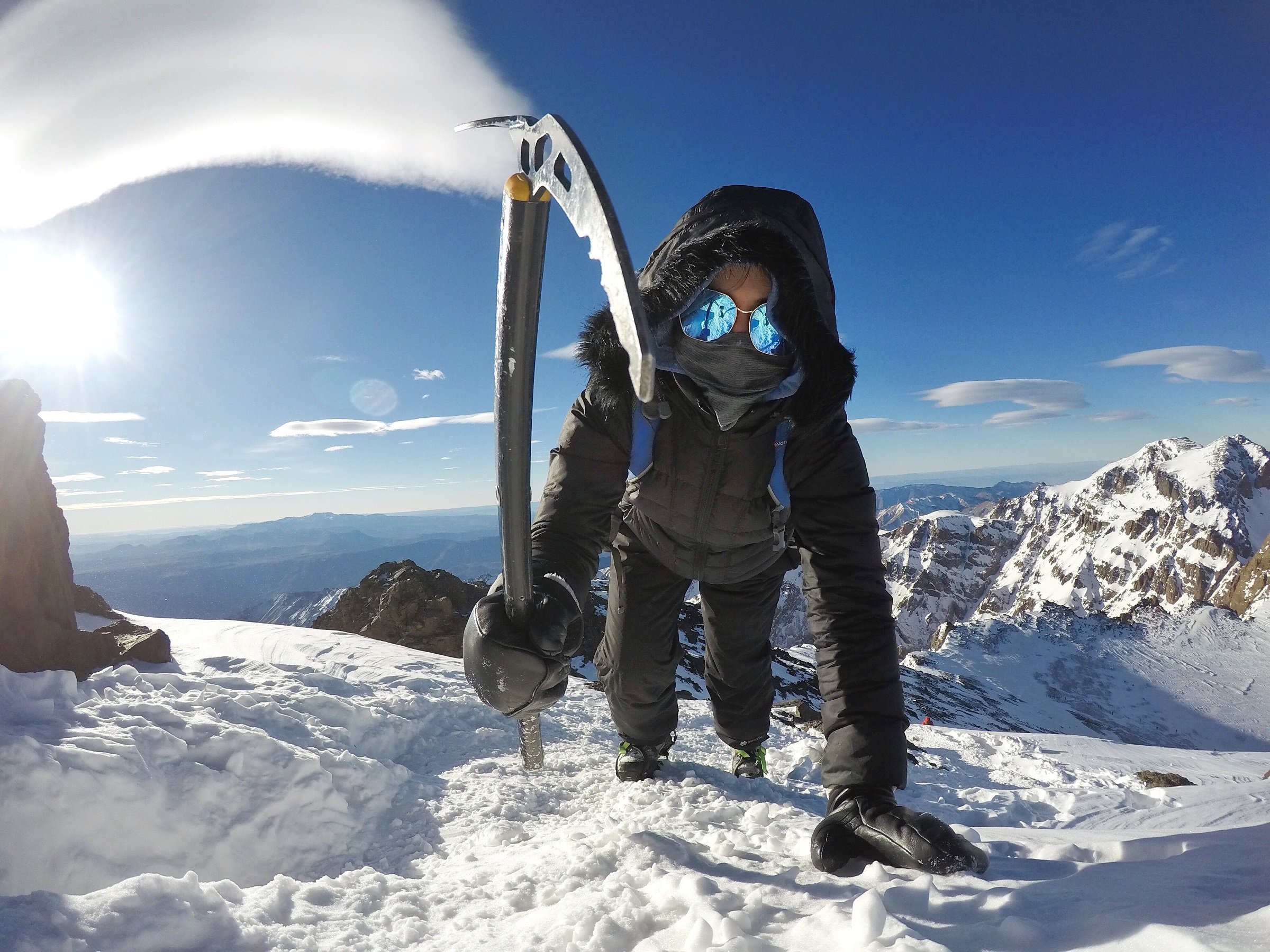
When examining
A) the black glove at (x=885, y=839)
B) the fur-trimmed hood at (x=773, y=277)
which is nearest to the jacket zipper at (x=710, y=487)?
the fur-trimmed hood at (x=773, y=277)

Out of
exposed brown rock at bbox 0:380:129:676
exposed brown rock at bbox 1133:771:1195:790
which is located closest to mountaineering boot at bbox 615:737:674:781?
exposed brown rock at bbox 0:380:129:676

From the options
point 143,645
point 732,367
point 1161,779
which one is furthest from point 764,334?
point 1161,779

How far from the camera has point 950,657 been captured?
268 ft

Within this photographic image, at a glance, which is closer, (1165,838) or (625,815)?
(1165,838)

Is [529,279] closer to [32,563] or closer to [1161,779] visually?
[32,563]

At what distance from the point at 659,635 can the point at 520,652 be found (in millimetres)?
1884

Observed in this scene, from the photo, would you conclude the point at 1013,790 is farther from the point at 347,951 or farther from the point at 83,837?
the point at 83,837

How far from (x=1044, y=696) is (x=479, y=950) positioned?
95.7 meters

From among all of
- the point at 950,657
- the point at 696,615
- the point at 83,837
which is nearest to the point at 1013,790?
the point at 83,837

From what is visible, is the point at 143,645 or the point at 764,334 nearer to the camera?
the point at 764,334

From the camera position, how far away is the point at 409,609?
21.2m

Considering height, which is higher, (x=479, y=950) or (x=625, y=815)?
(x=479, y=950)

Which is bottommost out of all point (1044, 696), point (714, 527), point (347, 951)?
point (1044, 696)

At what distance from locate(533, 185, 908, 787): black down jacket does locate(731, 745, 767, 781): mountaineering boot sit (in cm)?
170
